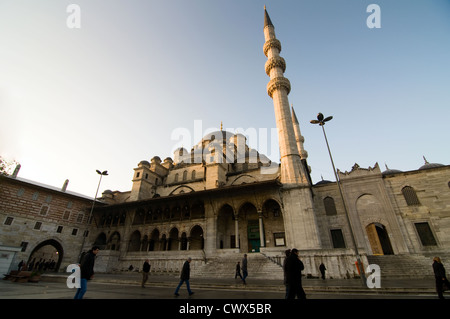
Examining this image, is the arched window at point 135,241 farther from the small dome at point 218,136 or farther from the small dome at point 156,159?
the small dome at point 218,136

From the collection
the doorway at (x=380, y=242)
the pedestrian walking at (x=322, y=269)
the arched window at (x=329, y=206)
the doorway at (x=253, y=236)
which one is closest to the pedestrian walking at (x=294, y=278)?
the pedestrian walking at (x=322, y=269)

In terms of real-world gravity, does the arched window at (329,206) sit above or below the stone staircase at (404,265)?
above

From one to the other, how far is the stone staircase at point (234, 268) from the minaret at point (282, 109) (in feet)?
23.3

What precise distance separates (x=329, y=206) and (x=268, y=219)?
5824 mm

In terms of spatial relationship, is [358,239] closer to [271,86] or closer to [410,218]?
[410,218]

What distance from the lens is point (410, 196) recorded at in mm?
Answer: 17188

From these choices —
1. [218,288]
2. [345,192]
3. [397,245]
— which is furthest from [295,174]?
[218,288]

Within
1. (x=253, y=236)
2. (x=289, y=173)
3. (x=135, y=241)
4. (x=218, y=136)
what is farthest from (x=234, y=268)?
(x=218, y=136)

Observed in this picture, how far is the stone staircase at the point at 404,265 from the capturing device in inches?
513

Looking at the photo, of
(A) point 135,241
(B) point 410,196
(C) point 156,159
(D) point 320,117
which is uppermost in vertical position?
(C) point 156,159

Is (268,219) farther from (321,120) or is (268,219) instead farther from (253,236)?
(321,120)

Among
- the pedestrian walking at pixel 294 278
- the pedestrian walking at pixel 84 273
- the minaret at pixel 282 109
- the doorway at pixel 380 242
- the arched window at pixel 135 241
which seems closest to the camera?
the pedestrian walking at pixel 84 273
